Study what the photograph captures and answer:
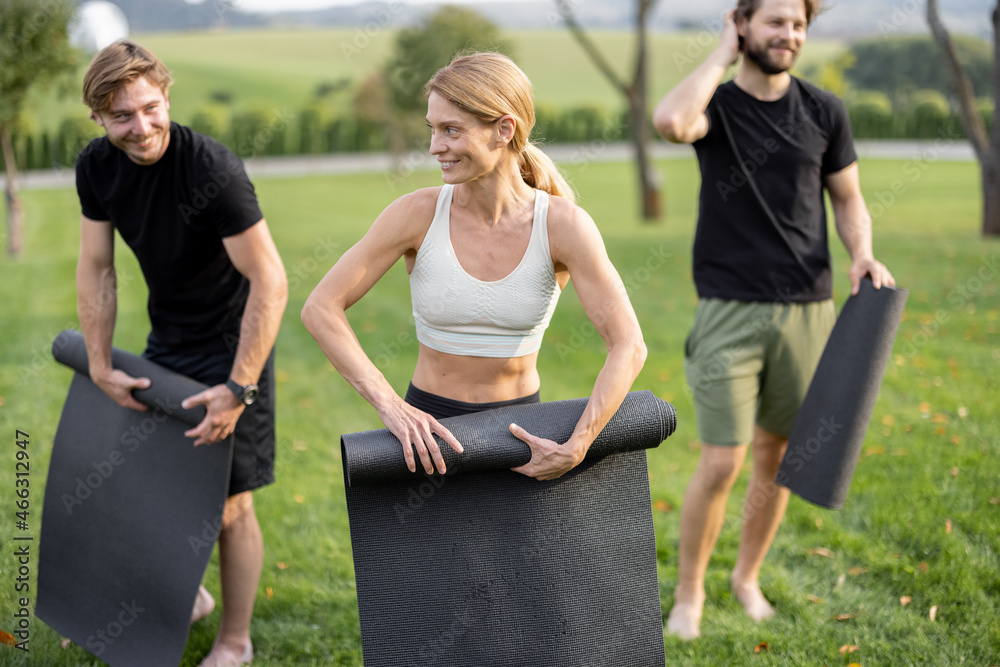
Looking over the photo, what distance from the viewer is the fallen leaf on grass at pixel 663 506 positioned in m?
4.75

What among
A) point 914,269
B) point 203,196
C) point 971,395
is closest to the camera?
point 203,196

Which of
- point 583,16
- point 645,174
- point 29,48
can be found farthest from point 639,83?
point 29,48

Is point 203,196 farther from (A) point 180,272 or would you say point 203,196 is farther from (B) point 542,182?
(B) point 542,182

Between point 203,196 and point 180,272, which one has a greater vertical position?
point 203,196

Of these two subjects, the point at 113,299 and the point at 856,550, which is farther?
the point at 856,550

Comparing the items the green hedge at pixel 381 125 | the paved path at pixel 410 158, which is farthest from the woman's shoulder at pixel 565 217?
the green hedge at pixel 381 125

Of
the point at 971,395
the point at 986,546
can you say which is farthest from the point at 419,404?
the point at 971,395

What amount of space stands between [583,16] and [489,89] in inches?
1019

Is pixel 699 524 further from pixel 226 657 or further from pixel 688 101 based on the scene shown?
pixel 226 657

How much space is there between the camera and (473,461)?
224 centimetres

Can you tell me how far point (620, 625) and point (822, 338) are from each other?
162 centimetres

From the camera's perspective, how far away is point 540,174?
252cm

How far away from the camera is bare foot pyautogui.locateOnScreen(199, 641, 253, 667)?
321 centimetres

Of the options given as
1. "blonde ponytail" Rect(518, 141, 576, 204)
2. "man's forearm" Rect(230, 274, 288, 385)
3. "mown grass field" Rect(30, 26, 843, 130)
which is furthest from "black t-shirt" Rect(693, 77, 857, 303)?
"mown grass field" Rect(30, 26, 843, 130)
